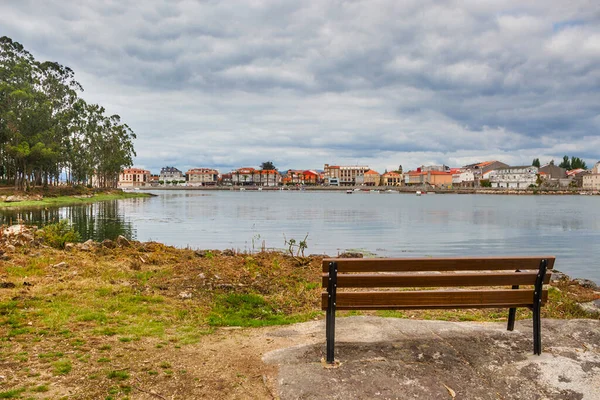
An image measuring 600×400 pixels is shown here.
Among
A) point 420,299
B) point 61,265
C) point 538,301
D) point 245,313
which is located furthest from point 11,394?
point 61,265

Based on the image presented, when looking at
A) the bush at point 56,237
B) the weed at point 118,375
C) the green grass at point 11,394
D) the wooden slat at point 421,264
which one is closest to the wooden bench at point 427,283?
the wooden slat at point 421,264

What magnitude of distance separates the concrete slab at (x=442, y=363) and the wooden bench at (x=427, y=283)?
15.0 inches

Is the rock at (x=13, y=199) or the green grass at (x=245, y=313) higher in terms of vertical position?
the green grass at (x=245, y=313)

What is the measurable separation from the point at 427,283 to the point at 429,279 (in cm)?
6

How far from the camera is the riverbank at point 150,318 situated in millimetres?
5100

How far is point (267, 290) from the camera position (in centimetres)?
1052

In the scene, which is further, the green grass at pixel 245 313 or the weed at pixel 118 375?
the green grass at pixel 245 313

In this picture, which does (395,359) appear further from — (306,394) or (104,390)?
(104,390)

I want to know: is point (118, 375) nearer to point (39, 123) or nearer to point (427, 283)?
point (427, 283)

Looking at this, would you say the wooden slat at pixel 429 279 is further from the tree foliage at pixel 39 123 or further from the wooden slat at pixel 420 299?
the tree foliage at pixel 39 123

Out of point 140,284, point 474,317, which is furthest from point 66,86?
point 474,317

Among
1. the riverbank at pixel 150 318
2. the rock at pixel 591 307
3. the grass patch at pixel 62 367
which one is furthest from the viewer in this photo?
the rock at pixel 591 307

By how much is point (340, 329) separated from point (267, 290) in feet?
13.7

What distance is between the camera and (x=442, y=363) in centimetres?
541
